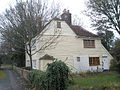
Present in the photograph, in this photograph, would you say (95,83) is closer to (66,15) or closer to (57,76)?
(57,76)

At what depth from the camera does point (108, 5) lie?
2450 cm

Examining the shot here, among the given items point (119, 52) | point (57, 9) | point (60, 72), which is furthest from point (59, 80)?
point (57, 9)

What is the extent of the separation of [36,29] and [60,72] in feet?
49.9

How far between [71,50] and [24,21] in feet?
31.2

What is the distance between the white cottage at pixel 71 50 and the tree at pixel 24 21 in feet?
6.12

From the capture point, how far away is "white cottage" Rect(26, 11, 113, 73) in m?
24.9

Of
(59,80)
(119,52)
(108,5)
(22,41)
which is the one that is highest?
(108,5)

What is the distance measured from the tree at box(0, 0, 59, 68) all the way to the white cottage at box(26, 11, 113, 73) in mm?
1864

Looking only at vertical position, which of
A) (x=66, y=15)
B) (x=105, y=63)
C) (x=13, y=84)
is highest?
(x=66, y=15)

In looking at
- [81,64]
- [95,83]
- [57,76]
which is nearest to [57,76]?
[57,76]

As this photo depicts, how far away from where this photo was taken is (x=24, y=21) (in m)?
21.0

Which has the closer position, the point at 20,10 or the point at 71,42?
the point at 20,10

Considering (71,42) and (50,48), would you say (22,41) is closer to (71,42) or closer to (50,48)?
(50,48)

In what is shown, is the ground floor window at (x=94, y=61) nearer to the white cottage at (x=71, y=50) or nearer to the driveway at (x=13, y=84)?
the white cottage at (x=71, y=50)
